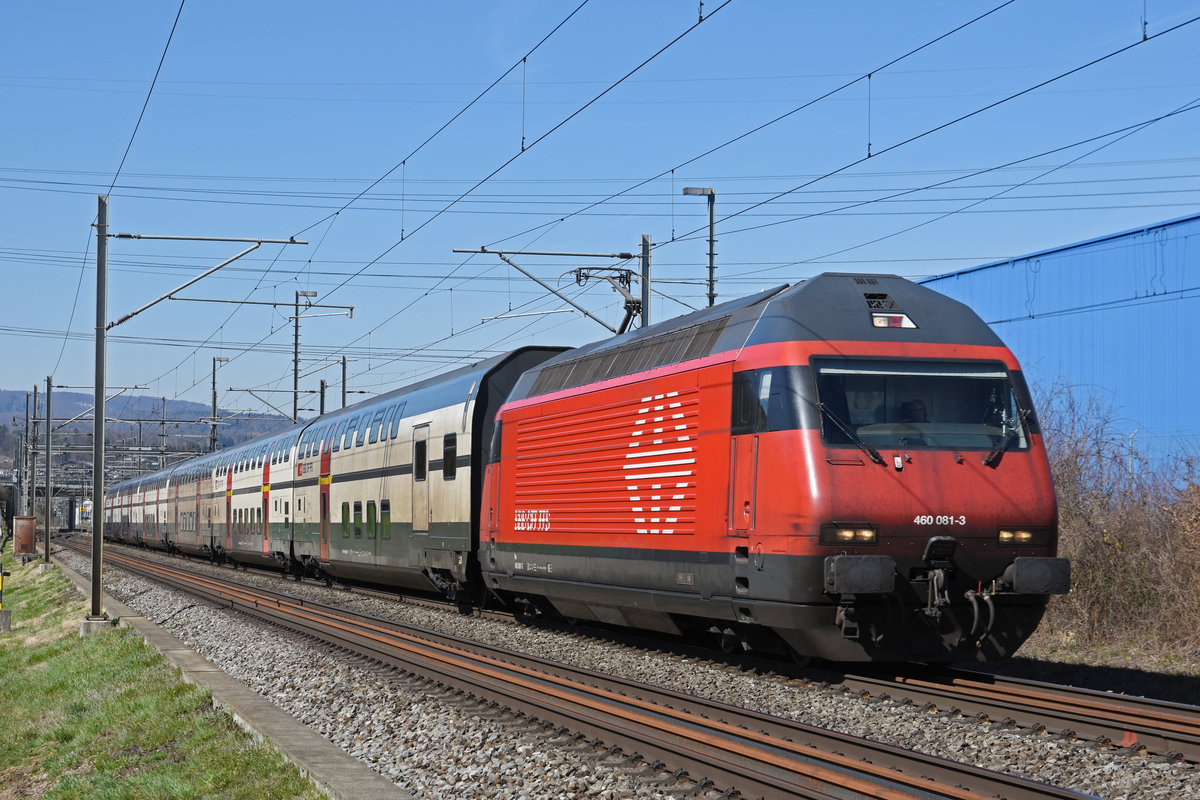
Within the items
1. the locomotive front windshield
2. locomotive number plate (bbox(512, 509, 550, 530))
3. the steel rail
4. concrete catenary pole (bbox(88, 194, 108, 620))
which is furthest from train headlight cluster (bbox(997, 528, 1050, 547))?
concrete catenary pole (bbox(88, 194, 108, 620))

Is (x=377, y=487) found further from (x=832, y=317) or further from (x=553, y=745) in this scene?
(x=553, y=745)

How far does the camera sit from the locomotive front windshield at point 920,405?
11.8m

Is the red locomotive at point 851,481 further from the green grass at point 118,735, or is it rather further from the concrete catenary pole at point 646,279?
the concrete catenary pole at point 646,279

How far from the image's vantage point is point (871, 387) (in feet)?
39.4

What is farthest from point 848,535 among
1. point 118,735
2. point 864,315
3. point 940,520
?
point 118,735

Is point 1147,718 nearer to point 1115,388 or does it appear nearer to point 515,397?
point 515,397

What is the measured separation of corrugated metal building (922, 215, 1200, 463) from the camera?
26.4 meters

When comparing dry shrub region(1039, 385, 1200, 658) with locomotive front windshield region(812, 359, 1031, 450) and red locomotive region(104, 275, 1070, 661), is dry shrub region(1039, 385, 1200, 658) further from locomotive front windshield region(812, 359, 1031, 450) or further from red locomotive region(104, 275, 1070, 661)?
locomotive front windshield region(812, 359, 1031, 450)

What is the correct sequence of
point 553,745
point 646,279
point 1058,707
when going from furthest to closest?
point 646,279
point 1058,707
point 553,745

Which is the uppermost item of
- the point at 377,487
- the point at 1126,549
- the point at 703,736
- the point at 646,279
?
the point at 646,279

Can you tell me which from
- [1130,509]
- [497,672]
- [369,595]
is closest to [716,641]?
[497,672]

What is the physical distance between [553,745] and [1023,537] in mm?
4829

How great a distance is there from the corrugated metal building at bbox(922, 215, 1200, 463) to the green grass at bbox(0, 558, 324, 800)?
1638cm

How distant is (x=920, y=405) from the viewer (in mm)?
12062
